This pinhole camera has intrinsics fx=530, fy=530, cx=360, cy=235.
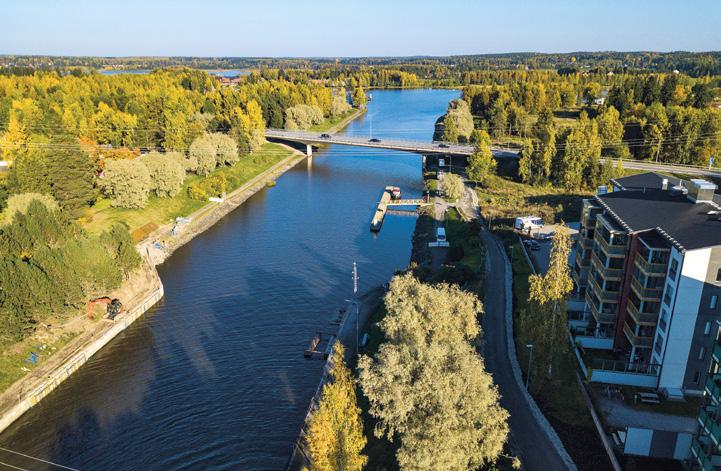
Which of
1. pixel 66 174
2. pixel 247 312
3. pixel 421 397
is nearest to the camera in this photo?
pixel 421 397

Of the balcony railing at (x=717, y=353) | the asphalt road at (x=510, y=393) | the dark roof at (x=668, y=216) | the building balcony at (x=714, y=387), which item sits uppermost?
the dark roof at (x=668, y=216)

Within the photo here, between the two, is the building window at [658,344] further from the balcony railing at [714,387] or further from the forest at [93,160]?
the forest at [93,160]

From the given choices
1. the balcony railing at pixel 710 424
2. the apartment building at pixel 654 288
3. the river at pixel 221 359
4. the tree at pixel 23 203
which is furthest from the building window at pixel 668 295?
the tree at pixel 23 203

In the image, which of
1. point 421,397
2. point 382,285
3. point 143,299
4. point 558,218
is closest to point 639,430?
point 421,397

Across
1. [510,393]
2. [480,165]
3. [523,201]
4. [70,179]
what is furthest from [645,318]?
[70,179]

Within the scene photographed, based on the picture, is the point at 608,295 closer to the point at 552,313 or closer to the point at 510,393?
the point at 552,313

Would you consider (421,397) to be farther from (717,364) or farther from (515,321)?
(515,321)
